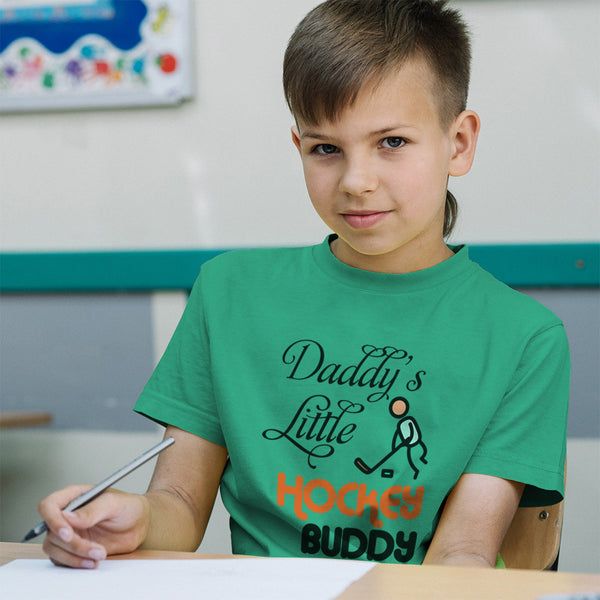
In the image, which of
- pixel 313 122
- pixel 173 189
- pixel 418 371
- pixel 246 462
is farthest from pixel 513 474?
pixel 173 189

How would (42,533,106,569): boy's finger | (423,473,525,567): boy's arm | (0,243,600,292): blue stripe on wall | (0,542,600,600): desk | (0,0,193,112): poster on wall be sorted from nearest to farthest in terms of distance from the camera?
1. (0,542,600,600): desk
2. (42,533,106,569): boy's finger
3. (423,473,525,567): boy's arm
4. (0,243,600,292): blue stripe on wall
5. (0,0,193,112): poster on wall

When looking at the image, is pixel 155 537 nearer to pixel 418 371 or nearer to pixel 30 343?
pixel 418 371

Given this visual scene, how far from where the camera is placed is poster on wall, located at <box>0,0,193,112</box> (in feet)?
5.72

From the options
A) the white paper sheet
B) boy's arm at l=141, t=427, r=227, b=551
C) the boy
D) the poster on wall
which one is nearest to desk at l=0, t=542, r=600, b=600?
the white paper sheet

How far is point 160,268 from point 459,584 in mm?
1301

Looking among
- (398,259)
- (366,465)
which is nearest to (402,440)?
(366,465)

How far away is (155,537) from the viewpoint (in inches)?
32.4

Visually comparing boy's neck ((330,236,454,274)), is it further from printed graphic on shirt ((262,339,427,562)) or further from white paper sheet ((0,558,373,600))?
white paper sheet ((0,558,373,600))

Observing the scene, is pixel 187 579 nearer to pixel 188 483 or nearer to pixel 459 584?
pixel 459 584

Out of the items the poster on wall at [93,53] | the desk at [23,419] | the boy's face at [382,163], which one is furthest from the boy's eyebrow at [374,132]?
the desk at [23,419]

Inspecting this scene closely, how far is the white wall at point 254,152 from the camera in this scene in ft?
5.26

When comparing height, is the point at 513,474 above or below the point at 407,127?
below

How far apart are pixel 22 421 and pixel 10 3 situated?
0.94 m

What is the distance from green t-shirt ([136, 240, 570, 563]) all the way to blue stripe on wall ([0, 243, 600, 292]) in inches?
25.6
